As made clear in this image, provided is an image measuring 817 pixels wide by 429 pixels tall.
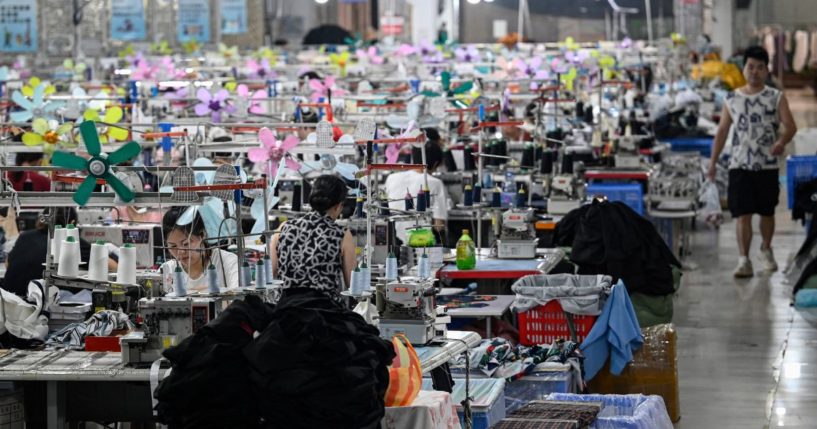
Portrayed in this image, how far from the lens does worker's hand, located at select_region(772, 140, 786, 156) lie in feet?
38.3

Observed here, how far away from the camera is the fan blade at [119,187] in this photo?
19.2 feet

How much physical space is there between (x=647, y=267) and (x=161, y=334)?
3917 millimetres

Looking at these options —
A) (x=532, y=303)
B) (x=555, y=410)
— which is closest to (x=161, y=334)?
(x=555, y=410)

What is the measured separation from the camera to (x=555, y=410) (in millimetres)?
6137

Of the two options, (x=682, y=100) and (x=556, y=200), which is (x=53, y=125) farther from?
(x=682, y=100)

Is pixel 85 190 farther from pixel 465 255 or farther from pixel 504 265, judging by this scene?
pixel 504 265

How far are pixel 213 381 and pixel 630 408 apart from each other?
241cm

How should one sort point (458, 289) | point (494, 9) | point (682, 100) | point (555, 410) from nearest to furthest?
1. point (555, 410)
2. point (458, 289)
3. point (682, 100)
4. point (494, 9)

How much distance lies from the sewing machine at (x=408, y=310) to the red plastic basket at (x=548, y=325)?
1774mm

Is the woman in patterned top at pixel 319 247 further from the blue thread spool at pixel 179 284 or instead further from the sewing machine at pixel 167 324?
the sewing machine at pixel 167 324

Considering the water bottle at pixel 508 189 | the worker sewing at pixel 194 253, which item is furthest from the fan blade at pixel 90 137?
the water bottle at pixel 508 189

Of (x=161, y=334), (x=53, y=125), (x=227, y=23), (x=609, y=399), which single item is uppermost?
(x=227, y=23)

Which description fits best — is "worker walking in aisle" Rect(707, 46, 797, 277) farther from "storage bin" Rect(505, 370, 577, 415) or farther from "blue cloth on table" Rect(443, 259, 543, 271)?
"storage bin" Rect(505, 370, 577, 415)

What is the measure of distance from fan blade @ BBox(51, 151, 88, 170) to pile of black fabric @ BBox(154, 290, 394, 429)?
4.14 ft
